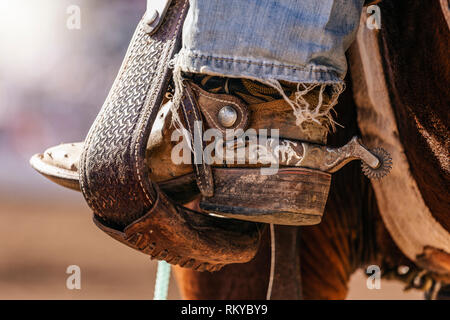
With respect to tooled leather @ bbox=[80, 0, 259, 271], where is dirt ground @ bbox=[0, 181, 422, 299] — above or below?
below

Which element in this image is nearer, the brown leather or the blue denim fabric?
the blue denim fabric

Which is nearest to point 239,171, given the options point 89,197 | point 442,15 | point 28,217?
point 89,197

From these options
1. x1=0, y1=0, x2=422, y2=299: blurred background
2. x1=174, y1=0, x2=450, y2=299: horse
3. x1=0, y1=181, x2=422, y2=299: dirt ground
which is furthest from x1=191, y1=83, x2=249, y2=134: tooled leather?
x1=0, y1=0, x2=422, y2=299: blurred background

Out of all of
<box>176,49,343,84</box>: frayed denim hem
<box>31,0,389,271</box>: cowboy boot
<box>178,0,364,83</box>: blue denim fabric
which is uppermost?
<box>178,0,364,83</box>: blue denim fabric

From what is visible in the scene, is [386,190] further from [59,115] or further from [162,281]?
[59,115]

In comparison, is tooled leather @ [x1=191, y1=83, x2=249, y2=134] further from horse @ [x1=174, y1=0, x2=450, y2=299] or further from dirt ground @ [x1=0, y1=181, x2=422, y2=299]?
dirt ground @ [x1=0, y1=181, x2=422, y2=299]

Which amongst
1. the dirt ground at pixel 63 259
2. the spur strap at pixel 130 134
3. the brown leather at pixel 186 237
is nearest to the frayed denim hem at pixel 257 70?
the spur strap at pixel 130 134

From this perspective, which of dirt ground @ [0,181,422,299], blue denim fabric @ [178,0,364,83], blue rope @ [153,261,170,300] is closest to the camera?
blue denim fabric @ [178,0,364,83]

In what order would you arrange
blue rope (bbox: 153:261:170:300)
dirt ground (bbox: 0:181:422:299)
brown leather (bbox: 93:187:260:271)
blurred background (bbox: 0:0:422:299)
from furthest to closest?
1. blurred background (bbox: 0:0:422:299)
2. dirt ground (bbox: 0:181:422:299)
3. blue rope (bbox: 153:261:170:300)
4. brown leather (bbox: 93:187:260:271)

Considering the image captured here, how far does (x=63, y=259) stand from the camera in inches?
190

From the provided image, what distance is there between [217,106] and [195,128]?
51 mm

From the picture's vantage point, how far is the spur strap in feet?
3.37

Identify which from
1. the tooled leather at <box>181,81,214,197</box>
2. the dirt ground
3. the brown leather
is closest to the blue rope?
the brown leather
